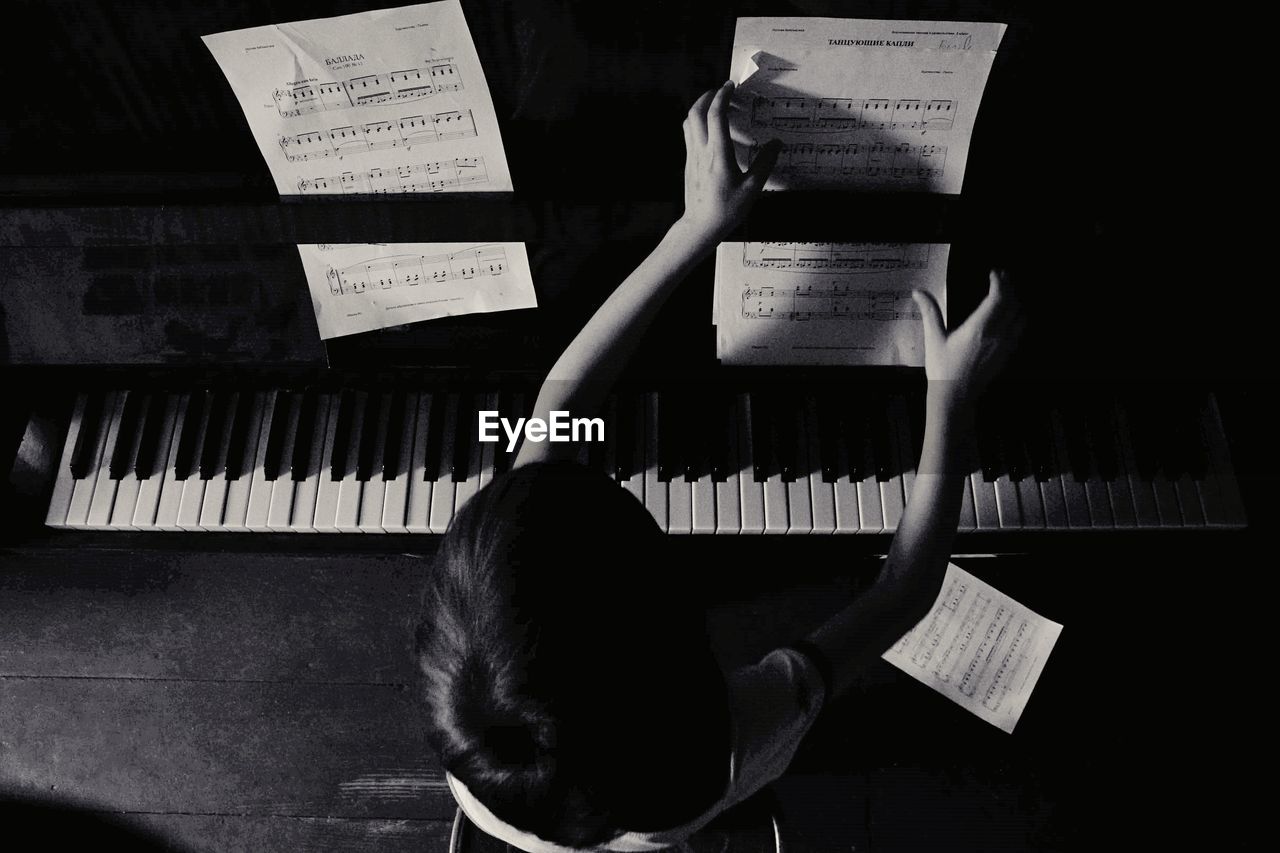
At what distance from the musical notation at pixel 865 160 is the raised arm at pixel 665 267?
0.05m

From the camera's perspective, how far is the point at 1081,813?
166 centimetres

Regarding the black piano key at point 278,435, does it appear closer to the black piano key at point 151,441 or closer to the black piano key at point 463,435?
the black piano key at point 151,441

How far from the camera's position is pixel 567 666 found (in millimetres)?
926

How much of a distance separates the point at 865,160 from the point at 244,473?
49.8 inches

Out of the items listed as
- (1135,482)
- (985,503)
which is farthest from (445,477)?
(1135,482)

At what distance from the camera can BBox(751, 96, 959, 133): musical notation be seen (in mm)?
1158

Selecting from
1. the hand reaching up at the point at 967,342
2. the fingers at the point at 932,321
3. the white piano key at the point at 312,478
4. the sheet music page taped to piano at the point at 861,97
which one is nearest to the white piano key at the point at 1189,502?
the hand reaching up at the point at 967,342

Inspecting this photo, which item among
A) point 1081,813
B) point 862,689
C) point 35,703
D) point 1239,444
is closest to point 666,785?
point 862,689

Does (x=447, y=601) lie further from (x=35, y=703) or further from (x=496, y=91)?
(x=35, y=703)

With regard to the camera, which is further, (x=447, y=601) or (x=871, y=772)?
(x=871, y=772)

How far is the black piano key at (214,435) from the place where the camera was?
5.00ft


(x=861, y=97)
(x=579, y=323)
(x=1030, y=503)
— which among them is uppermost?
(x=861, y=97)

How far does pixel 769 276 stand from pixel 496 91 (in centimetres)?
54

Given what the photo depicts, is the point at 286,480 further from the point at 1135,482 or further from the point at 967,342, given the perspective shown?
the point at 1135,482
